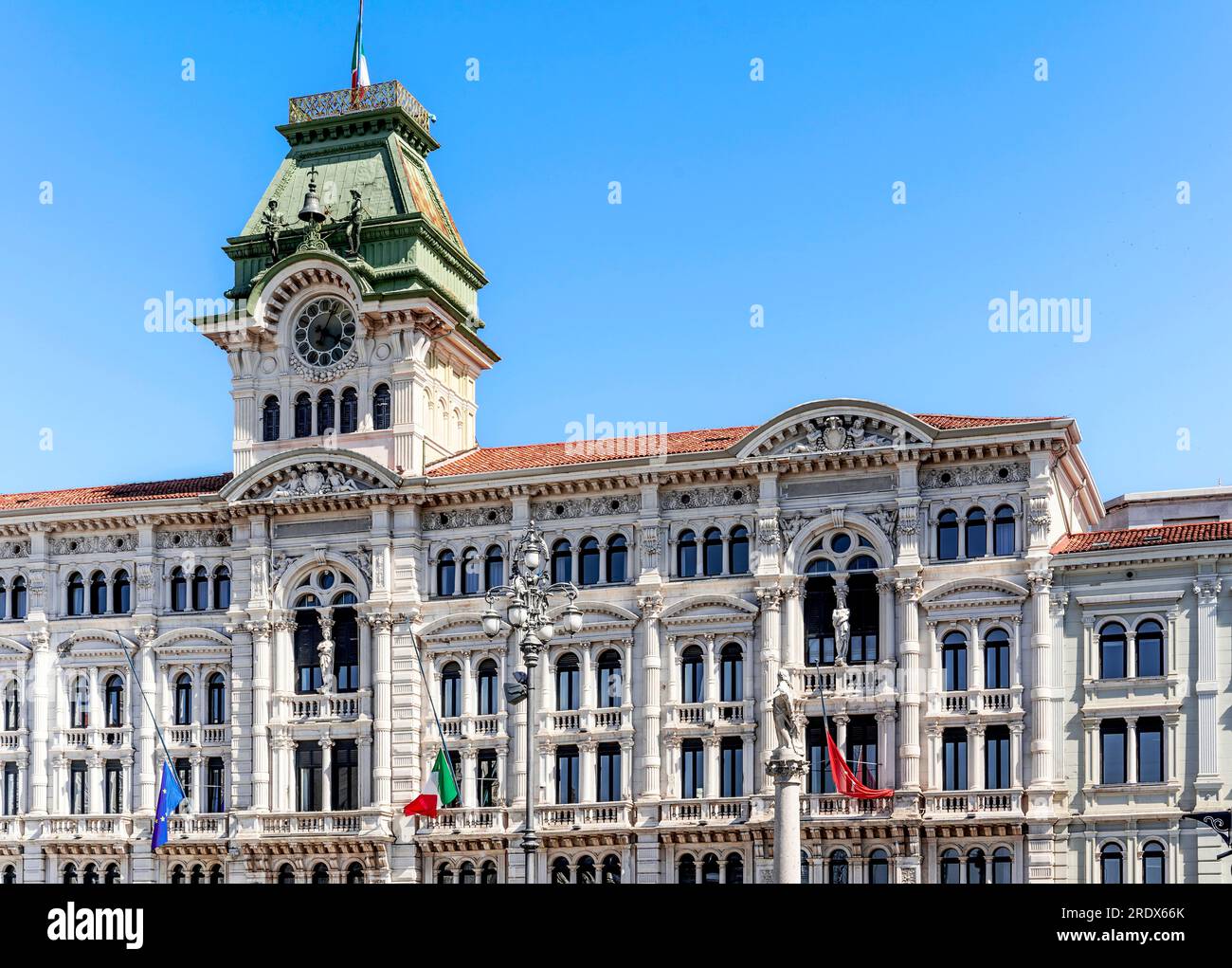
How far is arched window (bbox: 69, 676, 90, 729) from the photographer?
191ft

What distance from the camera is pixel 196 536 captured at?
5822cm

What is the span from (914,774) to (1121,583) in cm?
730

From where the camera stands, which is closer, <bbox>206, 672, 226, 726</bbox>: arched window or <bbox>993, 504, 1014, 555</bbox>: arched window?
<bbox>993, 504, 1014, 555</bbox>: arched window

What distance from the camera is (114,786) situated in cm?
5753

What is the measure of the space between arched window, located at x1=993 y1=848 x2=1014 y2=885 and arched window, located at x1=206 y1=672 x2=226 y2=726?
23.2 m

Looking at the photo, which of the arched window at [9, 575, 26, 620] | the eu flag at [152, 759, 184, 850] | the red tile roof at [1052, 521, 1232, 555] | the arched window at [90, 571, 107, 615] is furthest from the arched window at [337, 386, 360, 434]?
the red tile roof at [1052, 521, 1232, 555]

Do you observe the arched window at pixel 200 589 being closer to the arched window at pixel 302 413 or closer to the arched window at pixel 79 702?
the arched window at pixel 79 702

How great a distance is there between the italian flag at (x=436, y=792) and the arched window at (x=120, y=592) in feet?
38.3

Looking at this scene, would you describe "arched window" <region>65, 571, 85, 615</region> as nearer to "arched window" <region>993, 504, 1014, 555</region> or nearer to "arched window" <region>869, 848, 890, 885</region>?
"arched window" <region>869, 848, 890, 885</region>

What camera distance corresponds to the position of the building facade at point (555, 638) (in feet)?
161

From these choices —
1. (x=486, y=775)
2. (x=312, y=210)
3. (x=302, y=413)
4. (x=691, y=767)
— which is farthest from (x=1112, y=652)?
(x=312, y=210)

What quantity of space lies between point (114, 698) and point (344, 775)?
323 inches

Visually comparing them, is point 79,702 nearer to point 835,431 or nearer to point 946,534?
point 835,431

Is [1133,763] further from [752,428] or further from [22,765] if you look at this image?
[22,765]
